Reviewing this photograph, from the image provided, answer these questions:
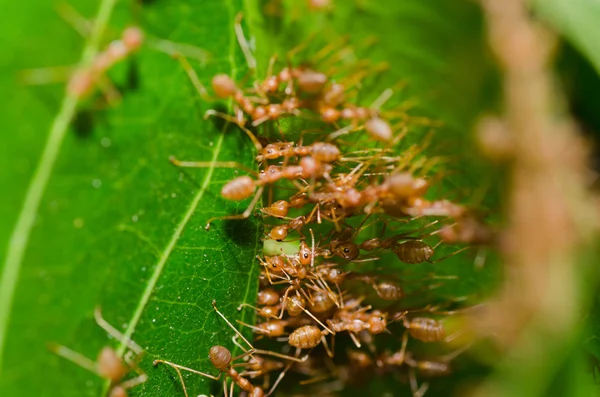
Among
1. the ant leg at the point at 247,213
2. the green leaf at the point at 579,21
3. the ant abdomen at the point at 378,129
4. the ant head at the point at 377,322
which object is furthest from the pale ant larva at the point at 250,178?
the green leaf at the point at 579,21

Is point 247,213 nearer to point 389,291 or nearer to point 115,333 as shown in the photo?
point 115,333

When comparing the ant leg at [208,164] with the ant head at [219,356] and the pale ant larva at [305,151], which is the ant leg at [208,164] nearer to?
the pale ant larva at [305,151]

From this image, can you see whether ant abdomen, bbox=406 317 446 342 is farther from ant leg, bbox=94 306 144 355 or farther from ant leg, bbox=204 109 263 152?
ant leg, bbox=94 306 144 355

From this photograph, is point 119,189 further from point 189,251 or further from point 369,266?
point 369,266

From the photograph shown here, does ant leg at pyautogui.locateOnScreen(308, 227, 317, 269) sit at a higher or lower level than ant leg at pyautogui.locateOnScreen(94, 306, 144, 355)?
higher

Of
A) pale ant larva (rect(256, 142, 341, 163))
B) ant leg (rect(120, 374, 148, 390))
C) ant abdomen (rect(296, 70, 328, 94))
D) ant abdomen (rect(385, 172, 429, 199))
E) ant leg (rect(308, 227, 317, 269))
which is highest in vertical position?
ant abdomen (rect(296, 70, 328, 94))

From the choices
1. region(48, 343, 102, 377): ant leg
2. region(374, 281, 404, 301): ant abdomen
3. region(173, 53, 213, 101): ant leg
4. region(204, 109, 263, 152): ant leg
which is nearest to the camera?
region(48, 343, 102, 377): ant leg

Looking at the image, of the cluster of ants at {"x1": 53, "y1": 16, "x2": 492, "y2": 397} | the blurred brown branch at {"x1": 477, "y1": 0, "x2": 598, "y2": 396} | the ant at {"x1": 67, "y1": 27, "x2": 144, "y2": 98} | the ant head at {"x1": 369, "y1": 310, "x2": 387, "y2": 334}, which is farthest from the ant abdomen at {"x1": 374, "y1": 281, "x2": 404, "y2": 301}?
the ant at {"x1": 67, "y1": 27, "x2": 144, "y2": 98}
